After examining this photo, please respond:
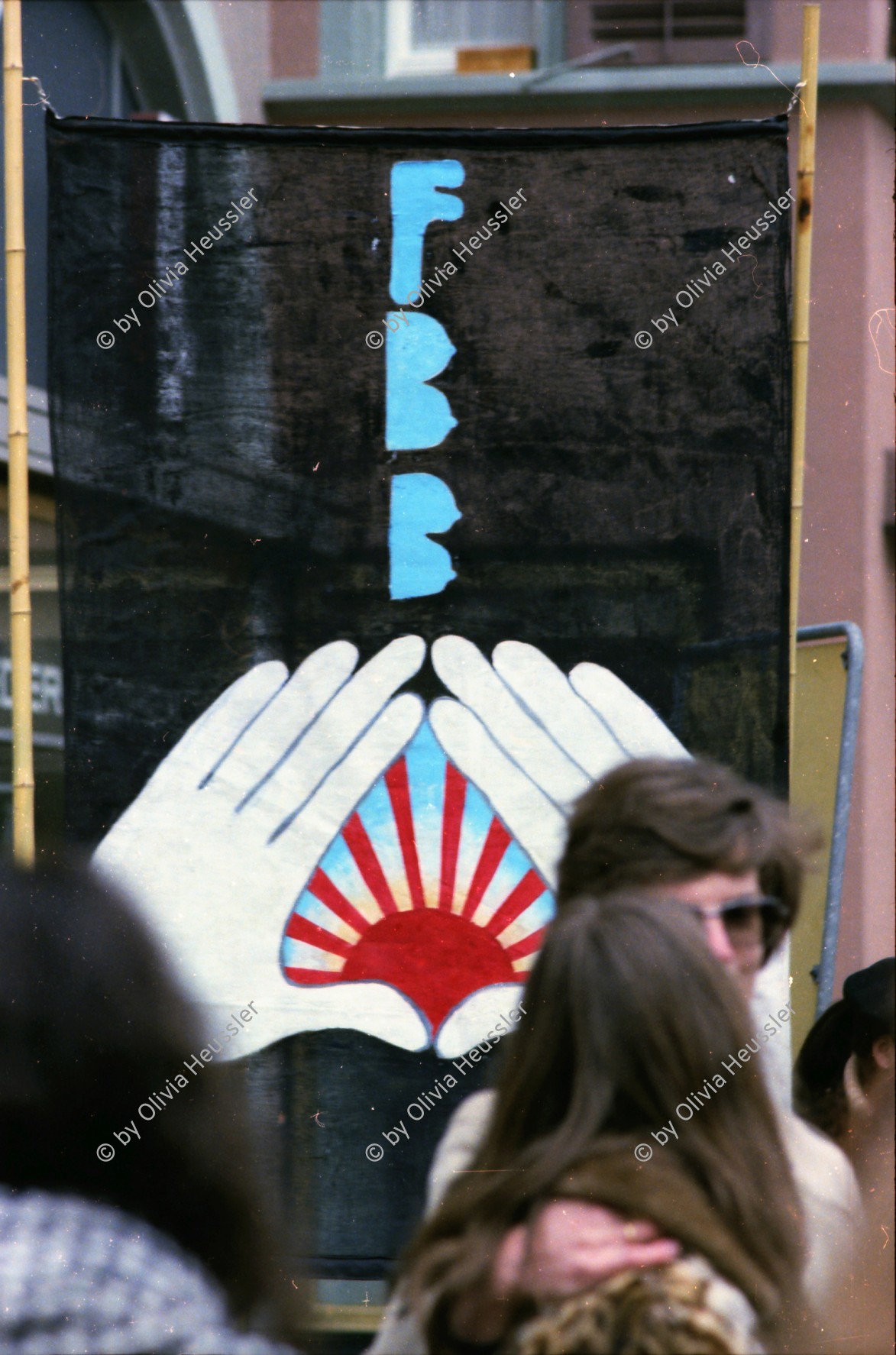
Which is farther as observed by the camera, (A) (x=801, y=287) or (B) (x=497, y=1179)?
(A) (x=801, y=287)

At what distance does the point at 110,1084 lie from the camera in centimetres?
120

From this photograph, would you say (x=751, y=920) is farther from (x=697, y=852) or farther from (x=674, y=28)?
(x=674, y=28)

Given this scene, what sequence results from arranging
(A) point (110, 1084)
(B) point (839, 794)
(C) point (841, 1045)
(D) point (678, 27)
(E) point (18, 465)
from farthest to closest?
(D) point (678, 27) < (B) point (839, 794) < (E) point (18, 465) < (C) point (841, 1045) < (A) point (110, 1084)

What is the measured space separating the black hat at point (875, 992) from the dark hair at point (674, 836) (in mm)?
428

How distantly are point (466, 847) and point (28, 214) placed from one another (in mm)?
2906

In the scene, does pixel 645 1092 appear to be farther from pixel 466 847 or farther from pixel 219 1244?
pixel 466 847

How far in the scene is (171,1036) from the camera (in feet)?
4.04

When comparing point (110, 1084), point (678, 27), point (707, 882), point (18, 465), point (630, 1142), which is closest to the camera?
point (110, 1084)

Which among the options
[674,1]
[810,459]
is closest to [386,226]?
[810,459]

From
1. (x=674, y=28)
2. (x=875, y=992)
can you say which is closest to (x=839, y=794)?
(x=875, y=992)

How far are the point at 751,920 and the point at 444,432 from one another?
124cm

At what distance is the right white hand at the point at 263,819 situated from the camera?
2822 mm

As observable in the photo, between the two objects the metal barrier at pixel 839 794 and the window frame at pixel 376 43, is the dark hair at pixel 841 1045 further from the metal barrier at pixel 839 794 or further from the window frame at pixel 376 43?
the window frame at pixel 376 43

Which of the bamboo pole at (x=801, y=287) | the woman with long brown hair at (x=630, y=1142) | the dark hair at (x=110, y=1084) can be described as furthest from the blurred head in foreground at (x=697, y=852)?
the dark hair at (x=110, y=1084)
